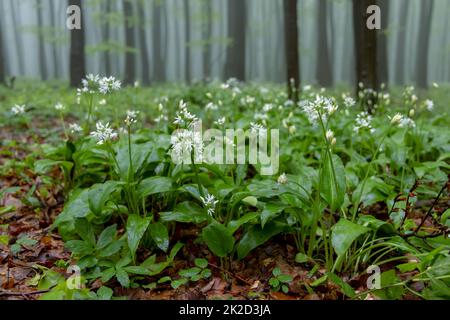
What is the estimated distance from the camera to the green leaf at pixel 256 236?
2131mm

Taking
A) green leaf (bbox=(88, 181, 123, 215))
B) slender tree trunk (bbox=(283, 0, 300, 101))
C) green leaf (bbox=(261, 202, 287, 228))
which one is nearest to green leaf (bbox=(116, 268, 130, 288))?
green leaf (bbox=(88, 181, 123, 215))

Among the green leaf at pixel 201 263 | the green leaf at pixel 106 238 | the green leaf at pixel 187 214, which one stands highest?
the green leaf at pixel 187 214

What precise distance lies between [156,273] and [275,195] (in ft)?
2.36

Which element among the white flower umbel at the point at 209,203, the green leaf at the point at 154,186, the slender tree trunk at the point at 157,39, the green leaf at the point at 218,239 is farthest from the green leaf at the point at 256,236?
the slender tree trunk at the point at 157,39

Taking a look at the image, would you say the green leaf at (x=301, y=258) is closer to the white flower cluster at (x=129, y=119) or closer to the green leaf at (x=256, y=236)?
the green leaf at (x=256, y=236)

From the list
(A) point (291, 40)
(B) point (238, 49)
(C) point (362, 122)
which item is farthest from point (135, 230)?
(B) point (238, 49)

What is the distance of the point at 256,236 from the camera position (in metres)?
2.15

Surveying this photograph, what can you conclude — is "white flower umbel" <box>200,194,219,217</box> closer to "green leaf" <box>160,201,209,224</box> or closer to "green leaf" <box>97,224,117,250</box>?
"green leaf" <box>160,201,209,224</box>

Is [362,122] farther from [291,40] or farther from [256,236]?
[291,40]

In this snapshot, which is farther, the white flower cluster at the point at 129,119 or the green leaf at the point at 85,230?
the green leaf at the point at 85,230

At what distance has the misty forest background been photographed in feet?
42.6

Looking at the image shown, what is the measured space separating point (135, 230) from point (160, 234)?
0.17m

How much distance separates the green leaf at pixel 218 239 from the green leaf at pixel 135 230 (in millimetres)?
305
